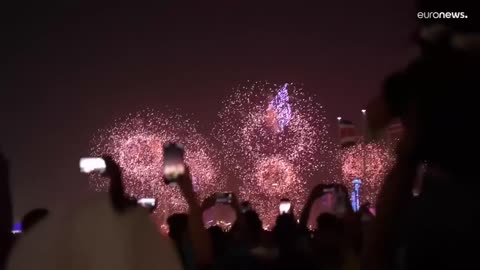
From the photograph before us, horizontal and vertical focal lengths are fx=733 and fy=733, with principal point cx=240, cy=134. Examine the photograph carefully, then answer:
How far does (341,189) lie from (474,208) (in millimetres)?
3081

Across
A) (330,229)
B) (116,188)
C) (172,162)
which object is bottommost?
(330,229)

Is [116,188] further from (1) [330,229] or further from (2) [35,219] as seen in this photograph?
(1) [330,229]

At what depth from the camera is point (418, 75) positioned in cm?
167

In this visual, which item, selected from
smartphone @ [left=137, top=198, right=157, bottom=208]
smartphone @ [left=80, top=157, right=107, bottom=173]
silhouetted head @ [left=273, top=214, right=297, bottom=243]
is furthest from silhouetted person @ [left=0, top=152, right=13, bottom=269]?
silhouetted head @ [left=273, top=214, right=297, bottom=243]

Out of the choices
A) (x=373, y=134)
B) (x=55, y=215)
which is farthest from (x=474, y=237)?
(x=55, y=215)

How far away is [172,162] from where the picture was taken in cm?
359

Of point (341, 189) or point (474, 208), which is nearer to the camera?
point (474, 208)

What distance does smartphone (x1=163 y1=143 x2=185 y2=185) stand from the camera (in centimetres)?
350

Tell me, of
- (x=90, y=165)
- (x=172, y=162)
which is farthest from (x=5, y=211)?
(x=172, y=162)

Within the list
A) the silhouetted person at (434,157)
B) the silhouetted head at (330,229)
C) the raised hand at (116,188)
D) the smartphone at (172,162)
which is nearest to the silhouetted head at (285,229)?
the silhouetted head at (330,229)

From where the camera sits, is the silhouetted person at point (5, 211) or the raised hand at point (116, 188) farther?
the silhouetted person at point (5, 211)

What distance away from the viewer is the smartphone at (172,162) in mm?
3502

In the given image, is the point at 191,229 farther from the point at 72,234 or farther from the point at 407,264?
the point at 407,264

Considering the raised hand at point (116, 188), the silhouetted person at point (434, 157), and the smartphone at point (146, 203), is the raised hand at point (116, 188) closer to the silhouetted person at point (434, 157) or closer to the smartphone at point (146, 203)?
the smartphone at point (146, 203)
